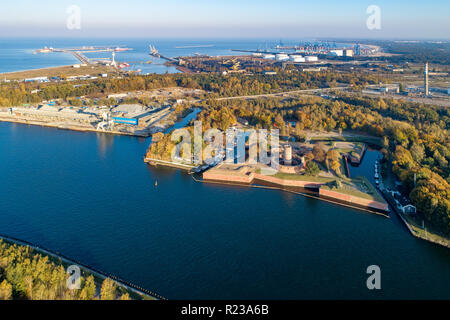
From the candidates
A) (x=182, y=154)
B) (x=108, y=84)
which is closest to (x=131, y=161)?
(x=182, y=154)

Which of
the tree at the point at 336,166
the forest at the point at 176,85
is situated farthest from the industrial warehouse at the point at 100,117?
the tree at the point at 336,166

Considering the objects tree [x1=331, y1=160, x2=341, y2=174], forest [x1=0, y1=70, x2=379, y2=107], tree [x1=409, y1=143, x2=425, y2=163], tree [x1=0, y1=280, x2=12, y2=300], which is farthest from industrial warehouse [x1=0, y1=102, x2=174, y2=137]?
tree [x1=0, y1=280, x2=12, y2=300]

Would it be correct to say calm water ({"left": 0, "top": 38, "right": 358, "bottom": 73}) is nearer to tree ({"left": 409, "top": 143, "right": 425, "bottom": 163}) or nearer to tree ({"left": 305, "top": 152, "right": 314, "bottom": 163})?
tree ({"left": 305, "top": 152, "right": 314, "bottom": 163})

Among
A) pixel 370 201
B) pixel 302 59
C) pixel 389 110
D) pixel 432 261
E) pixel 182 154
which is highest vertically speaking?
pixel 302 59

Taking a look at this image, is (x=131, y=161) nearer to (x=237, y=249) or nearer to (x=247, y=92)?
(x=237, y=249)

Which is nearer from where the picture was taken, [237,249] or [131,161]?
[237,249]
